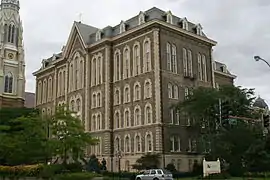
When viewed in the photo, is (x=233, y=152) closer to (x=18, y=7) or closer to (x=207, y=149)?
(x=207, y=149)

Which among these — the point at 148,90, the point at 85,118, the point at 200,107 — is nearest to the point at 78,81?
the point at 85,118

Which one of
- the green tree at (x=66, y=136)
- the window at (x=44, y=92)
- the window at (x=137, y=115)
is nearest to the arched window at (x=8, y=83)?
the window at (x=44, y=92)

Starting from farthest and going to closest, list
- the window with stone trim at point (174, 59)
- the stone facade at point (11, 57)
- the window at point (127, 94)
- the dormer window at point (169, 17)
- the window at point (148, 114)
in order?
the stone facade at point (11, 57), the window at point (127, 94), the dormer window at point (169, 17), the window with stone trim at point (174, 59), the window at point (148, 114)

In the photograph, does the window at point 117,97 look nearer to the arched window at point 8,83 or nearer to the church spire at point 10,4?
the arched window at point 8,83

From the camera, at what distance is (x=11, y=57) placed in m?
113

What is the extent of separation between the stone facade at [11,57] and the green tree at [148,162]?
202 ft

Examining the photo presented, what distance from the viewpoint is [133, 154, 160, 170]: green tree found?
5525cm

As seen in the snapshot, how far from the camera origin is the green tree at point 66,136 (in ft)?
161

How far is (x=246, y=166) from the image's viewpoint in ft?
169

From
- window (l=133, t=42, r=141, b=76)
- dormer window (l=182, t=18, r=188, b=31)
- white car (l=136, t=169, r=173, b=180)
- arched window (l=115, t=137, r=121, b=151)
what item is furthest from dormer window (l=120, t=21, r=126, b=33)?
white car (l=136, t=169, r=173, b=180)

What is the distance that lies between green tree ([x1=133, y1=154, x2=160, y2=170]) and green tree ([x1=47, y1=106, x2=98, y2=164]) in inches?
301

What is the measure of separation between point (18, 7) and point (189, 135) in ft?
257

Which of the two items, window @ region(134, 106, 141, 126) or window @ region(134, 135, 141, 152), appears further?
window @ region(134, 106, 141, 126)

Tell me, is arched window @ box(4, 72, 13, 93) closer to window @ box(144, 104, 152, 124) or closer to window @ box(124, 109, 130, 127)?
window @ box(124, 109, 130, 127)
